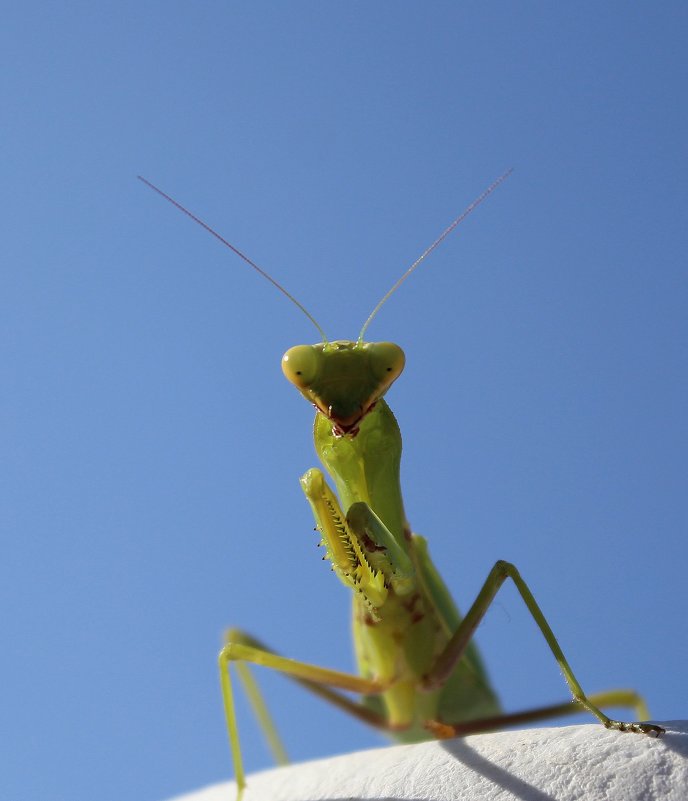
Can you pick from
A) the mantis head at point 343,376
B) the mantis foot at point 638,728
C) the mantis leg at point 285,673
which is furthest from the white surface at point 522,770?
the mantis head at point 343,376

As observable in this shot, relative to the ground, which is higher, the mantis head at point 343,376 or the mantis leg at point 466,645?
the mantis head at point 343,376

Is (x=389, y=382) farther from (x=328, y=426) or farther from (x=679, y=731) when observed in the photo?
(x=679, y=731)

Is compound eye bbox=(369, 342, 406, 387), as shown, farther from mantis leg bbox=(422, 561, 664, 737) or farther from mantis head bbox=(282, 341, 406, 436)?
mantis leg bbox=(422, 561, 664, 737)

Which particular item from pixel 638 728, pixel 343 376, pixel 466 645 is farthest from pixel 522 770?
pixel 343 376

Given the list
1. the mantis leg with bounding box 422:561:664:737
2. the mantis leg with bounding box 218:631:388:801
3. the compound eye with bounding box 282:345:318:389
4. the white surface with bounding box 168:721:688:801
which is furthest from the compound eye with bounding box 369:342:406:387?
the white surface with bounding box 168:721:688:801

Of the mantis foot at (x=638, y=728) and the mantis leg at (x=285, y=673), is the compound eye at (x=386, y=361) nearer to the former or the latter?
the mantis leg at (x=285, y=673)
